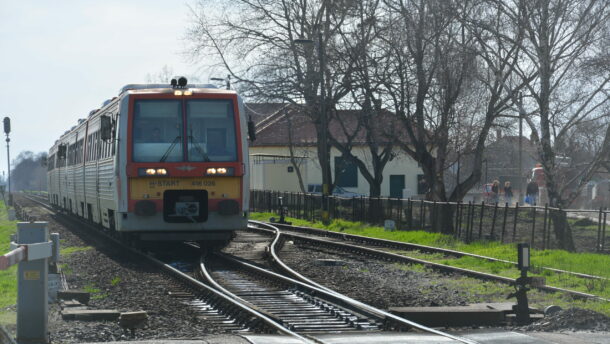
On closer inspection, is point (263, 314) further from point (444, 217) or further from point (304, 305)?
point (444, 217)

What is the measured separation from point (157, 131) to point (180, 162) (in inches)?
33.1

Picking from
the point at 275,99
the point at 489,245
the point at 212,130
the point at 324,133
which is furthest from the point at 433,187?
the point at 212,130

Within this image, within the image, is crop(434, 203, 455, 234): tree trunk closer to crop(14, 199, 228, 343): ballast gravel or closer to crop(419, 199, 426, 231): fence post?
crop(419, 199, 426, 231): fence post

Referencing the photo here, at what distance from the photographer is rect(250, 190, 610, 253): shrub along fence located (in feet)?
65.8

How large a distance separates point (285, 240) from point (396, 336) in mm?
14844

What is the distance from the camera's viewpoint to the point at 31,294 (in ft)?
26.1

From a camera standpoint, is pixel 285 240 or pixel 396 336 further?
pixel 285 240

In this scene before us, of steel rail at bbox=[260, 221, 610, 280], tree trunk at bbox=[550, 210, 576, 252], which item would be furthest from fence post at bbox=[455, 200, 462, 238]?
tree trunk at bbox=[550, 210, 576, 252]

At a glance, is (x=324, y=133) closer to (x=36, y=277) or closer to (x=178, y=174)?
(x=178, y=174)

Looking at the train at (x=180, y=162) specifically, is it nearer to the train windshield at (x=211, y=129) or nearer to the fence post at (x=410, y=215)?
the train windshield at (x=211, y=129)

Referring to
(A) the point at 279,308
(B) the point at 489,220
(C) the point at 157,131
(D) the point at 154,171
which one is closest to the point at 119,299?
(A) the point at 279,308

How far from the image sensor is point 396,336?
9023mm

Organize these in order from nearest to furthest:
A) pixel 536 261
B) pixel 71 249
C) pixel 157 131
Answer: pixel 536 261, pixel 157 131, pixel 71 249

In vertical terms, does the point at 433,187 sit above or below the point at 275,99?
below
